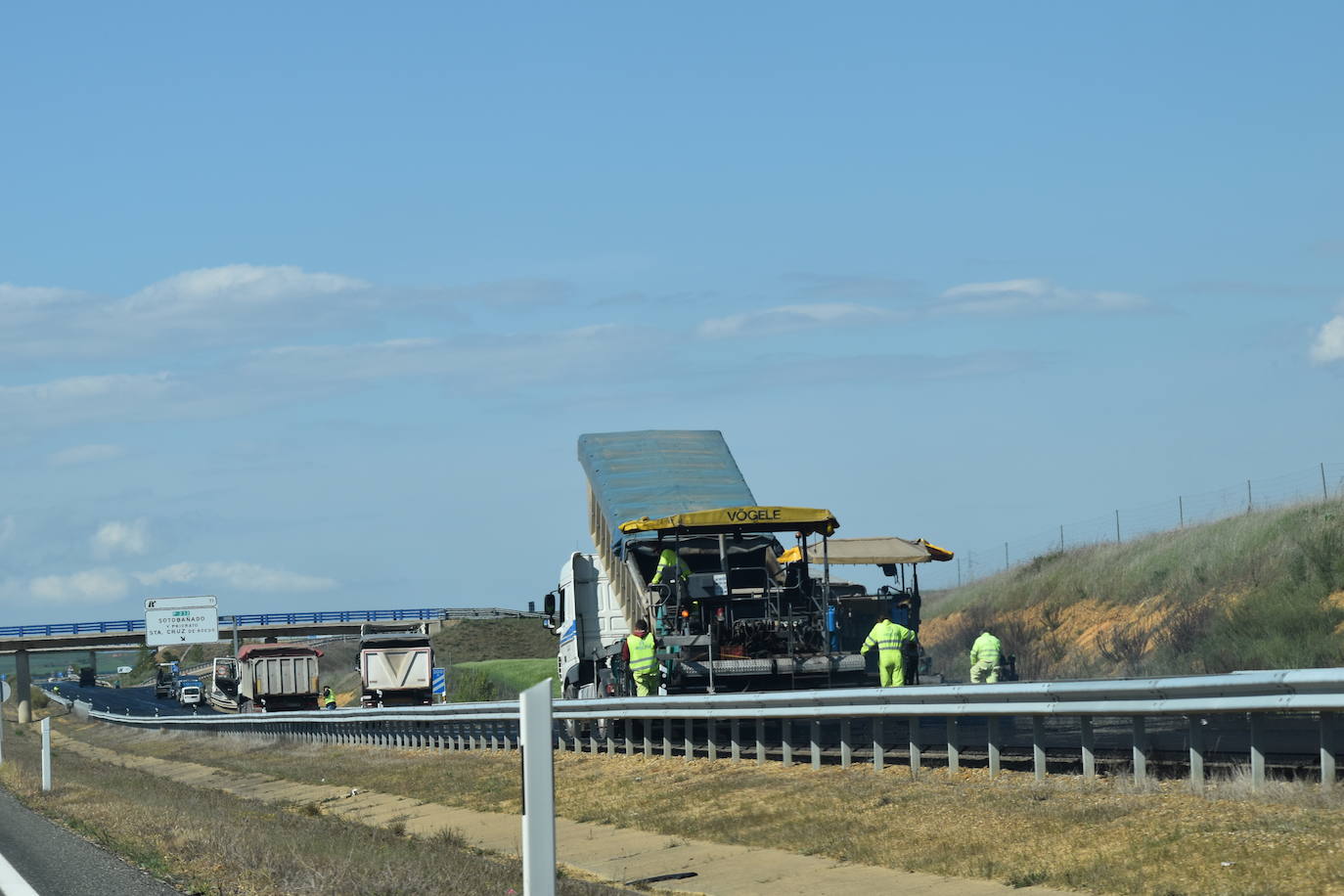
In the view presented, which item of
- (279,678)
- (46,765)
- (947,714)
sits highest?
(279,678)

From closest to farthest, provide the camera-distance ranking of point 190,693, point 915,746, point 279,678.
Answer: point 915,746, point 279,678, point 190,693

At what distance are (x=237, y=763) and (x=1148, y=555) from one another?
71.1 ft

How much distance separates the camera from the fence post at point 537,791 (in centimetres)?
727

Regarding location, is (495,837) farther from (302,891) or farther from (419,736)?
(419,736)

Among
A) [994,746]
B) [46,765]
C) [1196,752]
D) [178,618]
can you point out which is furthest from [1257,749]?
[178,618]

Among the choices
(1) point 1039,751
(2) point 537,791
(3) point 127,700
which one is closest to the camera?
(2) point 537,791

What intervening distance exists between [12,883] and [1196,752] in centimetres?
860

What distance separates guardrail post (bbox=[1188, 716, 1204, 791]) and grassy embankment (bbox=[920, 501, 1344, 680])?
12751 mm

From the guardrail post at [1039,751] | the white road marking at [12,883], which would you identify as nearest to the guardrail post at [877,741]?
the guardrail post at [1039,751]

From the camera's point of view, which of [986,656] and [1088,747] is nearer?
[1088,747]

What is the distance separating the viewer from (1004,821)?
476 inches

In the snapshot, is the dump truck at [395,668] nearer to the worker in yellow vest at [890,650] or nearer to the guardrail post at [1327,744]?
the worker in yellow vest at [890,650]

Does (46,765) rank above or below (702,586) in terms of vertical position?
below

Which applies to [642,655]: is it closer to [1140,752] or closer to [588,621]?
[588,621]
